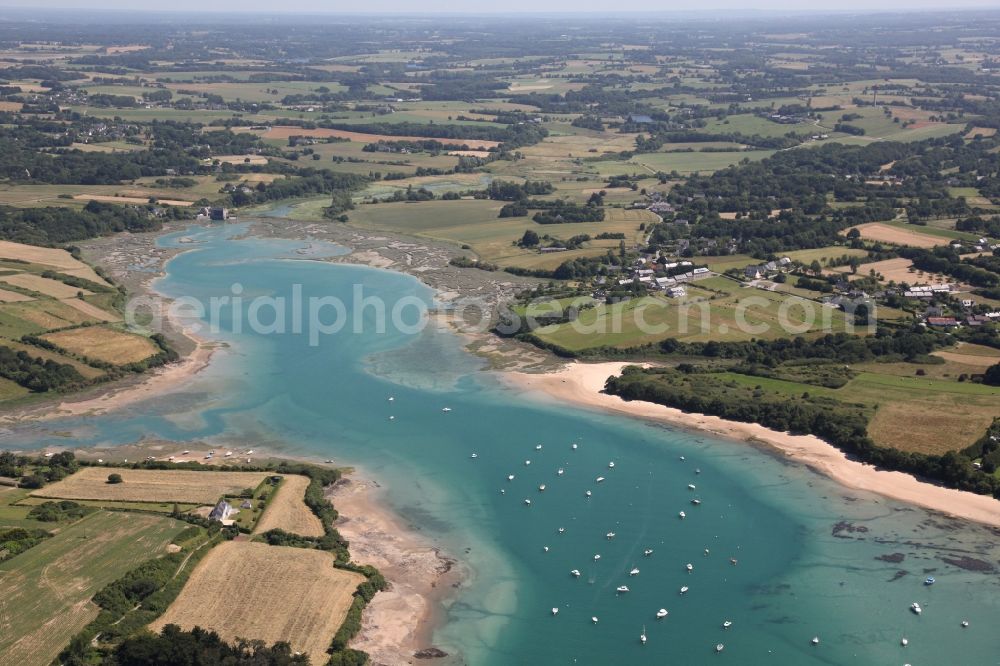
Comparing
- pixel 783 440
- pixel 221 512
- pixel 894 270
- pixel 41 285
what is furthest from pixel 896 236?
pixel 41 285

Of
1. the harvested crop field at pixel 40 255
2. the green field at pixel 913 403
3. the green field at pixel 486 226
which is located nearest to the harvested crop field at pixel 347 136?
the green field at pixel 486 226

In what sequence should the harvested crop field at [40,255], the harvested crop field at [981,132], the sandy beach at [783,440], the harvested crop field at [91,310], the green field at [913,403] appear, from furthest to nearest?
the harvested crop field at [981,132] → the harvested crop field at [40,255] → the harvested crop field at [91,310] → the green field at [913,403] → the sandy beach at [783,440]

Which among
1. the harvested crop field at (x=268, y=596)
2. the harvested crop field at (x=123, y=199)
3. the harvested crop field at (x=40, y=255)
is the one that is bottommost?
the harvested crop field at (x=268, y=596)

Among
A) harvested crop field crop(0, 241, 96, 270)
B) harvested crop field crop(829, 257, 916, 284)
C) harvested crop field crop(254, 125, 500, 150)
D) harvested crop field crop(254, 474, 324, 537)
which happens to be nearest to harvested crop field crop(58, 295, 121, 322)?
harvested crop field crop(0, 241, 96, 270)

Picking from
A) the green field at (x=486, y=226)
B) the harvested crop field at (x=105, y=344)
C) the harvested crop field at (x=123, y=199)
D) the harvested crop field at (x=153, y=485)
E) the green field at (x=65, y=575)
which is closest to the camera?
the green field at (x=65, y=575)

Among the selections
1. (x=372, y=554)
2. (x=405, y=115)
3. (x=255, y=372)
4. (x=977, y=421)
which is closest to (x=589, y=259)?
(x=255, y=372)

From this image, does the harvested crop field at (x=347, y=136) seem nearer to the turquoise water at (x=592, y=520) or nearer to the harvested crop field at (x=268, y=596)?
the turquoise water at (x=592, y=520)

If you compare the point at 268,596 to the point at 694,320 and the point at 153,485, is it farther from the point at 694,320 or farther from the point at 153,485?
the point at 694,320
